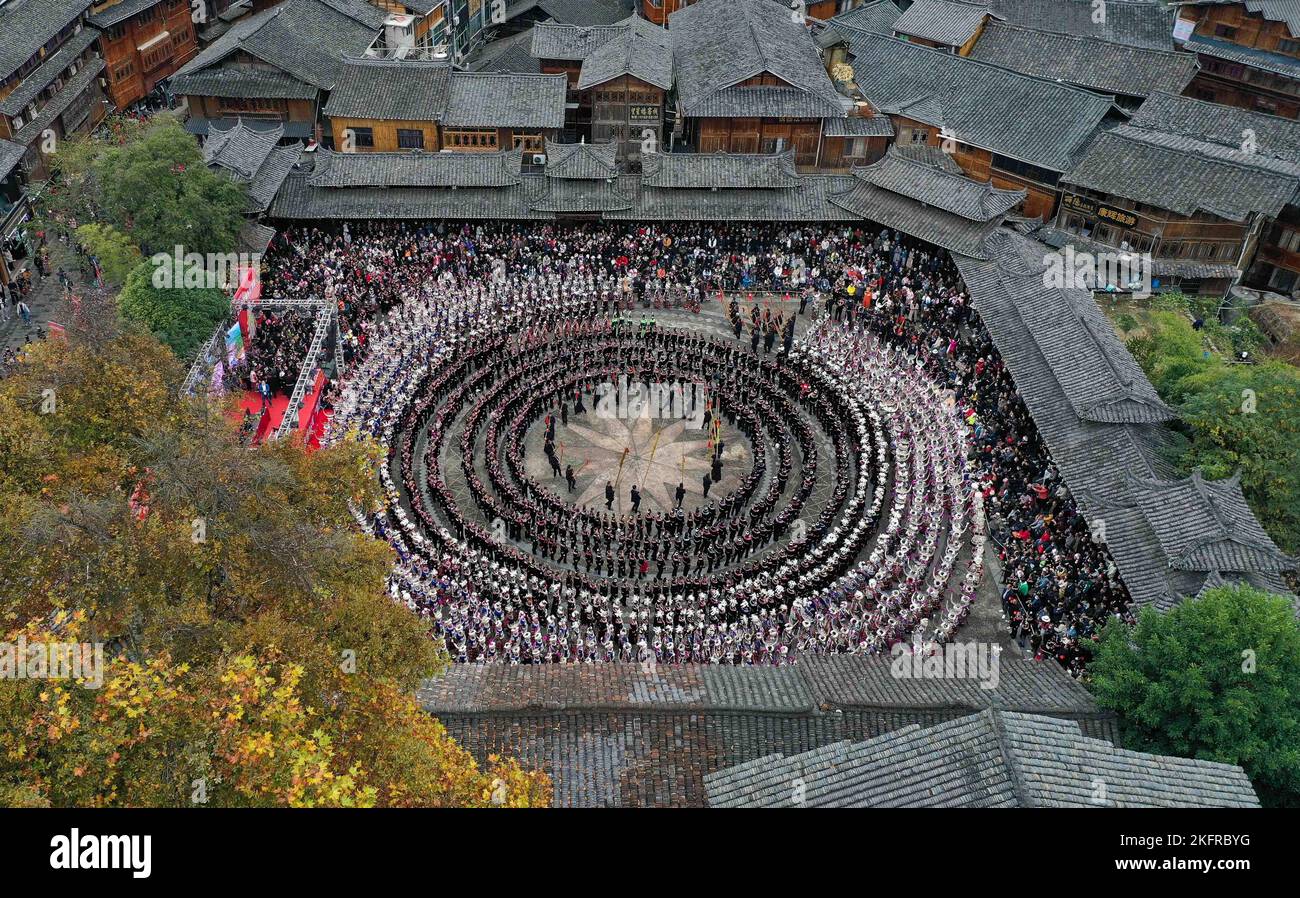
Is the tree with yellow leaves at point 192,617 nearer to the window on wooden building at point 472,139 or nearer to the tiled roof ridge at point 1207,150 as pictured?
the window on wooden building at point 472,139

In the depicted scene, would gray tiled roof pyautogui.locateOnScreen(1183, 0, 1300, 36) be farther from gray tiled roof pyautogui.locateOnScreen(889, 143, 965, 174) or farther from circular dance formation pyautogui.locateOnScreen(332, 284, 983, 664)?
circular dance formation pyautogui.locateOnScreen(332, 284, 983, 664)

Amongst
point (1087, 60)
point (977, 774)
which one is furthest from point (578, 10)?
point (977, 774)

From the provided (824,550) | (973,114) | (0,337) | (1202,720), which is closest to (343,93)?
(0,337)

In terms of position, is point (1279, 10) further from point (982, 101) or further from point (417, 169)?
point (417, 169)

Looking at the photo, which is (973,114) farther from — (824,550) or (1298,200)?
(824,550)

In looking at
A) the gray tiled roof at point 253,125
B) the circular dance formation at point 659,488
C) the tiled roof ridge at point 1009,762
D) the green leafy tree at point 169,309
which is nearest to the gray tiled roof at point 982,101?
the circular dance formation at point 659,488

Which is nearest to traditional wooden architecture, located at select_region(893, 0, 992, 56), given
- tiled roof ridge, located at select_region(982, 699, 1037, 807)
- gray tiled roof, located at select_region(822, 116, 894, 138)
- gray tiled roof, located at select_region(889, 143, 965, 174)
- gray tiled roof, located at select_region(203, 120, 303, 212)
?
gray tiled roof, located at select_region(889, 143, 965, 174)
